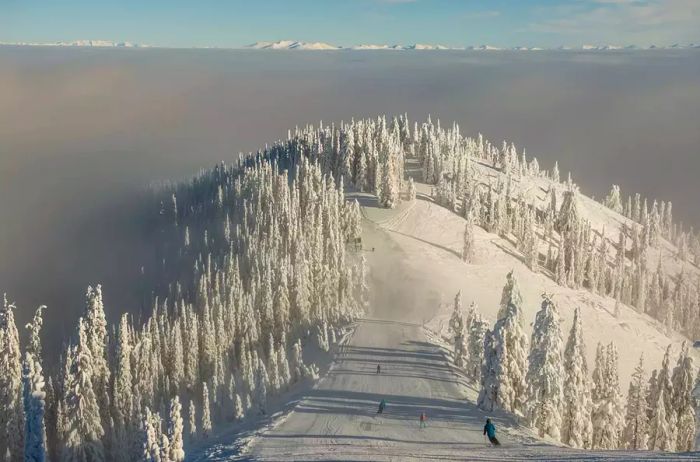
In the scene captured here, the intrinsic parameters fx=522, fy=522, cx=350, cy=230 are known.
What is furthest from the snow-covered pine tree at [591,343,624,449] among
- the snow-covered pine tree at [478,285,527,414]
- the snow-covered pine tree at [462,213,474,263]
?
the snow-covered pine tree at [462,213,474,263]

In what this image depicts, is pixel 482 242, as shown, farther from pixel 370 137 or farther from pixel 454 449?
pixel 454 449

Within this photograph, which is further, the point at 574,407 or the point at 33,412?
the point at 574,407

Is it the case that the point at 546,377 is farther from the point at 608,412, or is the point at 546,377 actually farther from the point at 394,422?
A: the point at 608,412

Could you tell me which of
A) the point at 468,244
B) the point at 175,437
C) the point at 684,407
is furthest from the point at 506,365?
the point at 468,244

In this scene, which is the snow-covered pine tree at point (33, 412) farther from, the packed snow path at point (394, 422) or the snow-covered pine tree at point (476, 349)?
the snow-covered pine tree at point (476, 349)

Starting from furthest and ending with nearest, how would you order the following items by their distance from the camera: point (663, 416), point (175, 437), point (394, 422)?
point (663, 416) < point (394, 422) < point (175, 437)

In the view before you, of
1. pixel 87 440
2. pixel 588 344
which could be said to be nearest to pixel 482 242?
pixel 588 344
